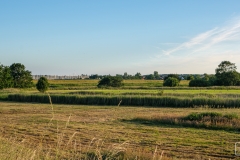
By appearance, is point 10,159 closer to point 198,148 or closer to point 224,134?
point 198,148

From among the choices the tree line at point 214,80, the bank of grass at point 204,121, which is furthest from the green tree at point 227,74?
the bank of grass at point 204,121

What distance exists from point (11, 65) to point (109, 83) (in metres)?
27.1

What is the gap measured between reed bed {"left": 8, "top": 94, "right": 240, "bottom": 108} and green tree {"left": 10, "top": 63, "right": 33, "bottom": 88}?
94.5ft

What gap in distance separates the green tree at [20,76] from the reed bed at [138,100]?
28.8 metres

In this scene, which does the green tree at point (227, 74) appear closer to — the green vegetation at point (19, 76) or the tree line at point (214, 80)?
the tree line at point (214, 80)

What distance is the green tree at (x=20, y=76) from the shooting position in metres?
74.3

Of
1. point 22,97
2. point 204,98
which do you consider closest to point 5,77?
point 22,97

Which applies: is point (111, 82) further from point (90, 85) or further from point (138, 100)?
point (138, 100)

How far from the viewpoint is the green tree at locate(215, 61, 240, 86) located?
7806cm

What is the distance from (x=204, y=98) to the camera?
33969 mm

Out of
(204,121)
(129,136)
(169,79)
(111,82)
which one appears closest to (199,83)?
(169,79)

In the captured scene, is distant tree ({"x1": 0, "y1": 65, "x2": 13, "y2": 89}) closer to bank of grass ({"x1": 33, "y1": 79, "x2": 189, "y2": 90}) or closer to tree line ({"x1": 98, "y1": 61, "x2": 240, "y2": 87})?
bank of grass ({"x1": 33, "y1": 79, "x2": 189, "y2": 90})

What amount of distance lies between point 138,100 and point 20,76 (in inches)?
1866

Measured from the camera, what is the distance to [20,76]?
75.8 m
